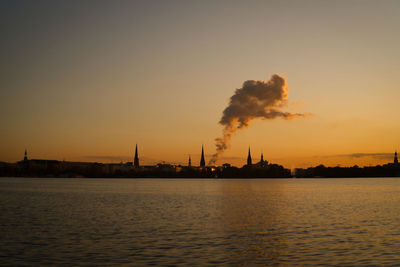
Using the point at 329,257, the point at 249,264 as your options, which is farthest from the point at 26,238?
the point at 329,257

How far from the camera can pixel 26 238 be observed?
2503cm

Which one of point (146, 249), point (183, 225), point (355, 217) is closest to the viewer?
point (146, 249)

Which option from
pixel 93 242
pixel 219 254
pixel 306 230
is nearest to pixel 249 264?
pixel 219 254

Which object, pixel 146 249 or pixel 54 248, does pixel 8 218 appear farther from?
pixel 146 249

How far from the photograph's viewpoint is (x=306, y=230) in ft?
96.8

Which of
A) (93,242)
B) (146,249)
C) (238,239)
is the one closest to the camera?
(146,249)

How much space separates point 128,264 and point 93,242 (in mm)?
6230

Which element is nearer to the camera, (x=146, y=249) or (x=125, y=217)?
(x=146, y=249)

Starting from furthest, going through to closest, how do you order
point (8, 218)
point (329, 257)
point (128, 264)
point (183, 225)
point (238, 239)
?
point (8, 218), point (183, 225), point (238, 239), point (329, 257), point (128, 264)

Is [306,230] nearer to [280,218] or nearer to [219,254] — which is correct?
[280,218]

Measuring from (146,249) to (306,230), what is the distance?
13.1 meters

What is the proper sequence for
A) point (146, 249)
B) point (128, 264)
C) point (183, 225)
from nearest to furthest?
point (128, 264) → point (146, 249) → point (183, 225)

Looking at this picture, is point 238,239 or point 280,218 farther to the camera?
point 280,218

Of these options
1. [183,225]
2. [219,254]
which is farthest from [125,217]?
[219,254]
